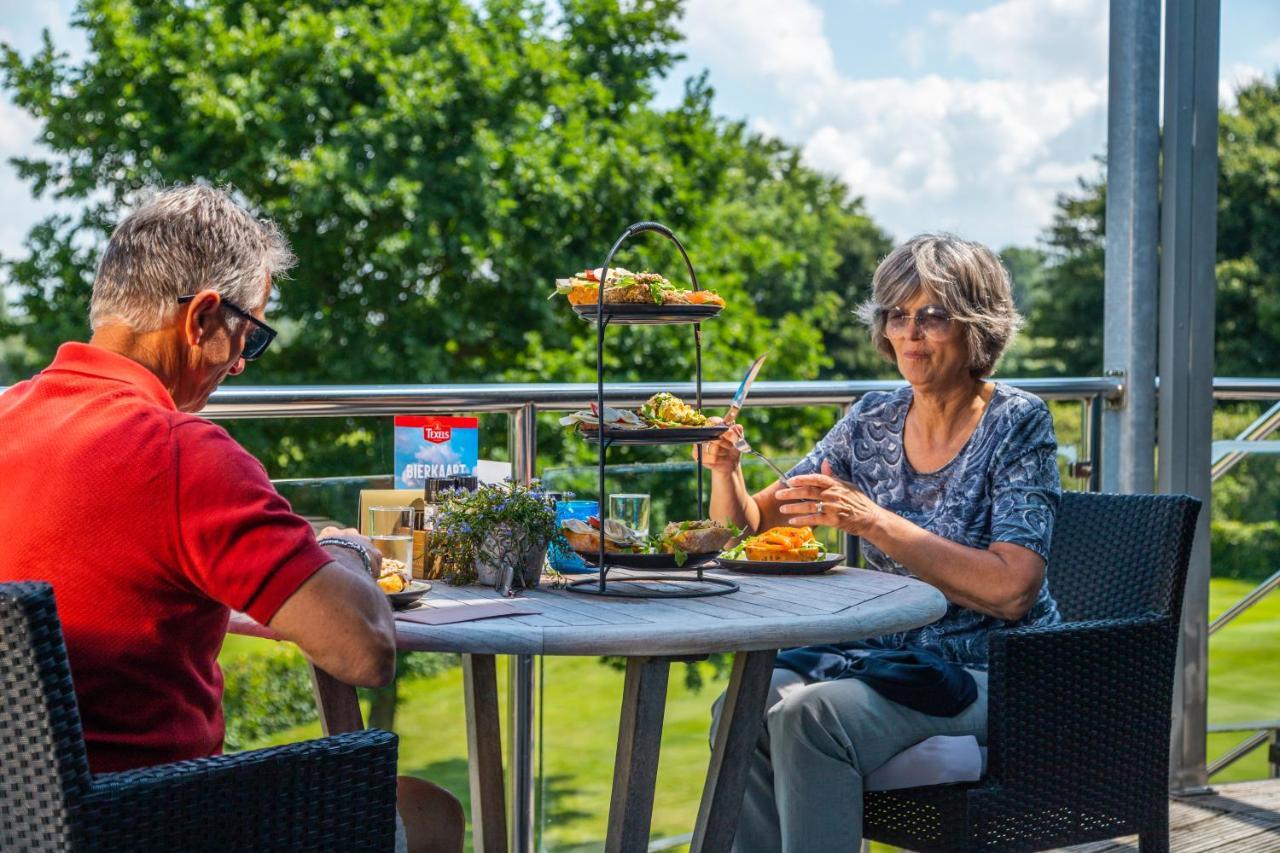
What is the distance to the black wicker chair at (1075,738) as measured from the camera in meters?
2.27

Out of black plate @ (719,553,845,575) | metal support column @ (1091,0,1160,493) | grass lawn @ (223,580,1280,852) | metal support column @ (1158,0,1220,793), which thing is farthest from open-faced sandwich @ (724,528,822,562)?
grass lawn @ (223,580,1280,852)

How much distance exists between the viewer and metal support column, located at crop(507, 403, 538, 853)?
3145 mm

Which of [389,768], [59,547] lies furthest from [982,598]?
[59,547]

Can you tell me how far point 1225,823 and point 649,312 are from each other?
7.60 feet

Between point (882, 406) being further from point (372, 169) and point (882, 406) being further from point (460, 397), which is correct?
point (372, 169)

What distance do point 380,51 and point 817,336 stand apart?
6.79 m

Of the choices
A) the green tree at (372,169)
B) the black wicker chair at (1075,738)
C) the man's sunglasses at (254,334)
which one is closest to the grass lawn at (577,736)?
the green tree at (372,169)

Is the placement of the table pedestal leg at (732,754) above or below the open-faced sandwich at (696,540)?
below

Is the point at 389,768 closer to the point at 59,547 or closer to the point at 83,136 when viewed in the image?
the point at 59,547

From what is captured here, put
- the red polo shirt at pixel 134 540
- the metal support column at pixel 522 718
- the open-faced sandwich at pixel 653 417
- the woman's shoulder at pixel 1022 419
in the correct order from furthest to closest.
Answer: the metal support column at pixel 522 718 → the woman's shoulder at pixel 1022 419 → the open-faced sandwich at pixel 653 417 → the red polo shirt at pixel 134 540

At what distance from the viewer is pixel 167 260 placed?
5.57 ft

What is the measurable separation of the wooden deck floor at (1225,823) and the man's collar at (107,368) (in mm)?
2508

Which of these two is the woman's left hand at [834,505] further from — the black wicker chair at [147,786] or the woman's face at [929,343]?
the black wicker chair at [147,786]

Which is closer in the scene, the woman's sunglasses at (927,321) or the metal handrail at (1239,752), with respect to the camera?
the woman's sunglasses at (927,321)
